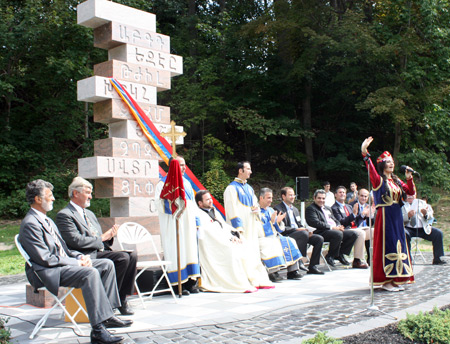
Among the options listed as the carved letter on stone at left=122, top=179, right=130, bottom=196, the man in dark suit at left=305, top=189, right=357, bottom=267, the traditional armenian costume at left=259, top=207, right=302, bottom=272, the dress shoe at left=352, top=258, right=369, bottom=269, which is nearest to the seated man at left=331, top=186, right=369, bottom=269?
the dress shoe at left=352, top=258, right=369, bottom=269

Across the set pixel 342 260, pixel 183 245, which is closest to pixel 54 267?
pixel 183 245

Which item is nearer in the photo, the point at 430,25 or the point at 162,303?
the point at 162,303

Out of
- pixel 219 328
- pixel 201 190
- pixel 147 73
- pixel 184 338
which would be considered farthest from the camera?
pixel 147 73

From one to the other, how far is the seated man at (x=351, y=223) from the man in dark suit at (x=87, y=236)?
17.3 feet

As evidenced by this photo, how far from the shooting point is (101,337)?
170 inches

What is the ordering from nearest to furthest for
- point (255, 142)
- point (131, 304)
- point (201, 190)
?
1. point (131, 304)
2. point (201, 190)
3. point (255, 142)

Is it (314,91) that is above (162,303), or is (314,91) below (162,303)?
above

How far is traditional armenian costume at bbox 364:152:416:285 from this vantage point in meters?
6.76

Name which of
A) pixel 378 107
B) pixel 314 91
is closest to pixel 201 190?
pixel 378 107

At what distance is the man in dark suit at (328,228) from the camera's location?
9242 millimetres

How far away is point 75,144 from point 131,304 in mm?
18343

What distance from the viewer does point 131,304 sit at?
620 centimetres

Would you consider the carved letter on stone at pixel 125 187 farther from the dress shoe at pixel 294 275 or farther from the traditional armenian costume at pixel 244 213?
the dress shoe at pixel 294 275

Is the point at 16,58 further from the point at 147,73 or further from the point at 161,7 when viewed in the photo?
the point at 147,73
